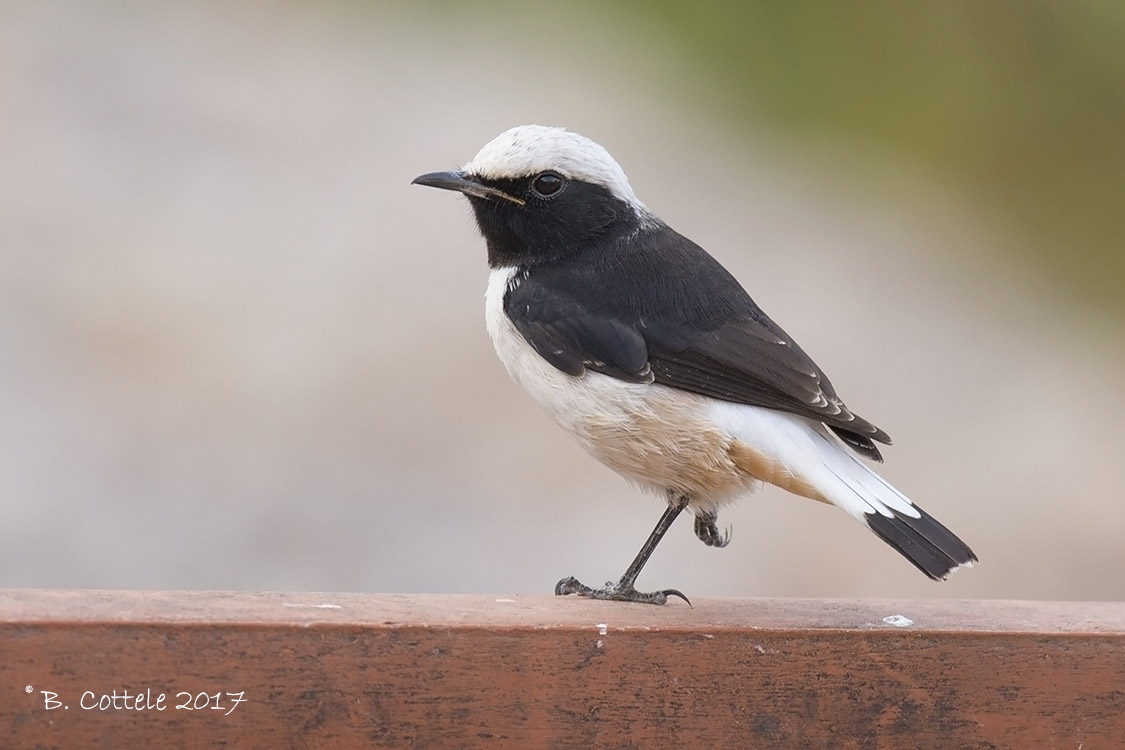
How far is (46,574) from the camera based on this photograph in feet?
26.1

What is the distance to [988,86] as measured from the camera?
1019 centimetres

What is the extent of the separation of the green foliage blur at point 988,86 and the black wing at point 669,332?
21.8 feet

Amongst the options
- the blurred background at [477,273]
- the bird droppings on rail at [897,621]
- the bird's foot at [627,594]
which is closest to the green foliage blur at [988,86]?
the blurred background at [477,273]

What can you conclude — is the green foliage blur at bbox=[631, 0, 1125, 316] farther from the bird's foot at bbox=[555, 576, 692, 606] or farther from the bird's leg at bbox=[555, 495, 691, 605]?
the bird's foot at bbox=[555, 576, 692, 606]

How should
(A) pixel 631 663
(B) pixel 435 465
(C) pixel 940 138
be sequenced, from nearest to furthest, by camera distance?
(A) pixel 631 663 < (B) pixel 435 465 < (C) pixel 940 138

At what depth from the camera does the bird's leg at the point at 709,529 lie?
165 inches

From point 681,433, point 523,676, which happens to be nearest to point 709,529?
point 681,433

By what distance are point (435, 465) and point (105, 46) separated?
5.12 metres

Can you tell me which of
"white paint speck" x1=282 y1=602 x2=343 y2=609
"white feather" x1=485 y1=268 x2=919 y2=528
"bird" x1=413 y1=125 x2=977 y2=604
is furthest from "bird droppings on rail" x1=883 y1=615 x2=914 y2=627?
"white paint speck" x1=282 y1=602 x2=343 y2=609

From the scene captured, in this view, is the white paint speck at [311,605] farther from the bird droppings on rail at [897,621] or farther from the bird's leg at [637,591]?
the bird droppings on rail at [897,621]

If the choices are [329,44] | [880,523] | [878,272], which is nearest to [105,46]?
[329,44]

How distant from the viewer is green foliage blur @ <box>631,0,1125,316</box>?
400 inches

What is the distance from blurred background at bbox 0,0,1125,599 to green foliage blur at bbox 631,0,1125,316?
23mm

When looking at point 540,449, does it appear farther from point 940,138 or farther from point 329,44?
point 329,44
